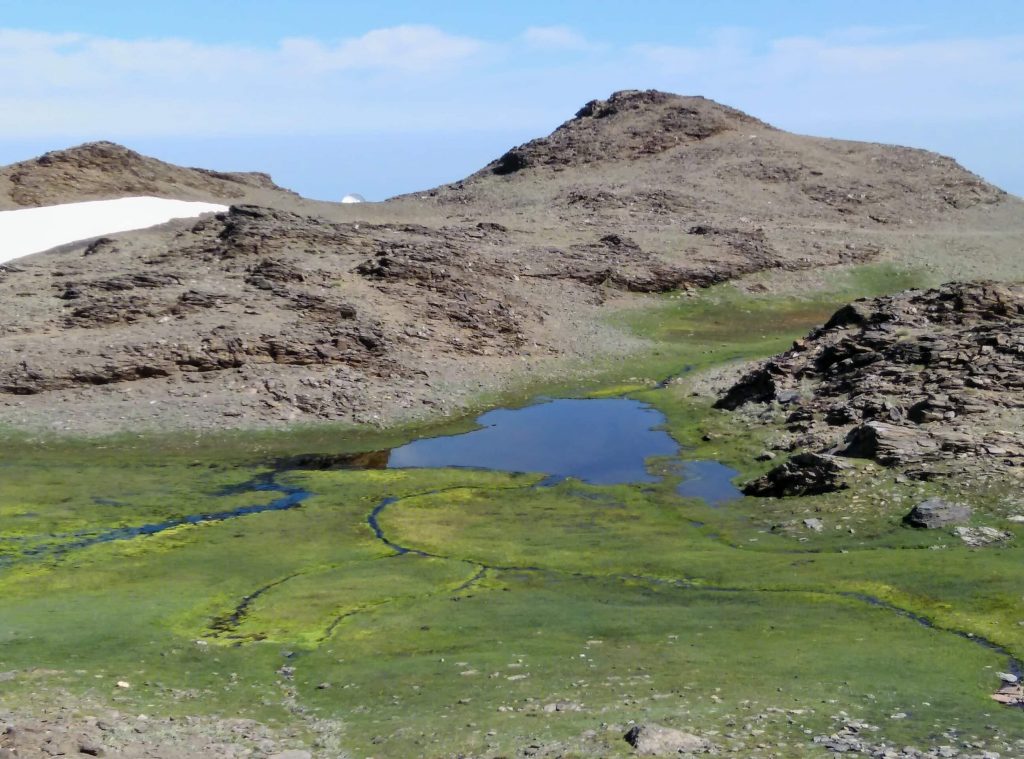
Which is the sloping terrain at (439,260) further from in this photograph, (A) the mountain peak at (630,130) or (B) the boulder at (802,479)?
(B) the boulder at (802,479)

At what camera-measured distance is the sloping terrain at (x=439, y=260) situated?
53.6m

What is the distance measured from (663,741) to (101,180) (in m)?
86.1

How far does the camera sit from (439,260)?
2746 inches

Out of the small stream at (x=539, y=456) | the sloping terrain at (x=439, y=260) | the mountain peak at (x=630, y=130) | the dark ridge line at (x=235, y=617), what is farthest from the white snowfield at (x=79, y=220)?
the dark ridge line at (x=235, y=617)

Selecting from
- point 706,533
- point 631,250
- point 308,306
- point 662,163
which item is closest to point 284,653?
point 706,533

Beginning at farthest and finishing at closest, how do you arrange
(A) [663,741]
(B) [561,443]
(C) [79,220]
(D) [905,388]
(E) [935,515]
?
1. (C) [79,220]
2. (B) [561,443]
3. (D) [905,388]
4. (E) [935,515]
5. (A) [663,741]

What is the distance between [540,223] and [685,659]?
70.2 metres

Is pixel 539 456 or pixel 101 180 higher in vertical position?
pixel 101 180

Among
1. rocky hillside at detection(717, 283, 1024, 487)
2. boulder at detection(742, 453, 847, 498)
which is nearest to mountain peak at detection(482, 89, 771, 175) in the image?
rocky hillside at detection(717, 283, 1024, 487)

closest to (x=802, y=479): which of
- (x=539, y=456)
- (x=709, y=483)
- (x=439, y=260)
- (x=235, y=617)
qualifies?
(x=709, y=483)

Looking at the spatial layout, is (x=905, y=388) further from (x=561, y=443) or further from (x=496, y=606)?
(x=496, y=606)

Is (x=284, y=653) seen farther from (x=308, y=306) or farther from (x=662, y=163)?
(x=662, y=163)

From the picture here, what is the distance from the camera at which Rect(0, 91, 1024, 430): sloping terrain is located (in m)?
53.6

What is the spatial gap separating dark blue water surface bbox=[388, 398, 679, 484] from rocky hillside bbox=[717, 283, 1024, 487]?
4.62 metres
